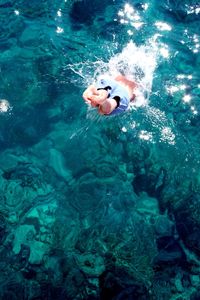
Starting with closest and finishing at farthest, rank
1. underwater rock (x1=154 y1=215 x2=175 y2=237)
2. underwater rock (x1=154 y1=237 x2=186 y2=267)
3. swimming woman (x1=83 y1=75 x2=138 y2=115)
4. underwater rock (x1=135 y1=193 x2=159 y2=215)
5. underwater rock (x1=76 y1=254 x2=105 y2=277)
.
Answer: swimming woman (x1=83 y1=75 x2=138 y2=115) < underwater rock (x1=76 y1=254 x2=105 y2=277) < underwater rock (x1=154 y1=237 x2=186 y2=267) < underwater rock (x1=154 y1=215 x2=175 y2=237) < underwater rock (x1=135 y1=193 x2=159 y2=215)

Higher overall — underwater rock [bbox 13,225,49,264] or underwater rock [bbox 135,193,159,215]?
underwater rock [bbox 135,193,159,215]

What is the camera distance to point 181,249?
6000 millimetres

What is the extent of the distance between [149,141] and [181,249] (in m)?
2.17

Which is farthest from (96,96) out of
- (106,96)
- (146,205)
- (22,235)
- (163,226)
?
(22,235)

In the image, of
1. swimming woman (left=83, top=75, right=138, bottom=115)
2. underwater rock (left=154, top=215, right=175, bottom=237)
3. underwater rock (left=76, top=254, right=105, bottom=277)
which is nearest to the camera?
swimming woman (left=83, top=75, right=138, bottom=115)

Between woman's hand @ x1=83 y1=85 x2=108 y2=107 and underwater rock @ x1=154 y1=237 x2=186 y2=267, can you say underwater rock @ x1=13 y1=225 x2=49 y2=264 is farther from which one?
woman's hand @ x1=83 y1=85 x2=108 y2=107

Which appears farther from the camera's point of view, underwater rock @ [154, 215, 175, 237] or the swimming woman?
underwater rock @ [154, 215, 175, 237]

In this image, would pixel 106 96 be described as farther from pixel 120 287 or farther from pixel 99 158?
pixel 120 287

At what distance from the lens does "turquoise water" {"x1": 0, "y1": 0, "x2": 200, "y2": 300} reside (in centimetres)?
580

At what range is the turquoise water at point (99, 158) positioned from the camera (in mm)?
5805

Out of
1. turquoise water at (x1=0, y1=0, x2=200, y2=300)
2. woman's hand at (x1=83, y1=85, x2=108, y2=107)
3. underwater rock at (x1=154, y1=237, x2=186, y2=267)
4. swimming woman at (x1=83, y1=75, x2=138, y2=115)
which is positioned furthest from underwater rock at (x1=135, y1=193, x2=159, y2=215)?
woman's hand at (x1=83, y1=85, x2=108, y2=107)

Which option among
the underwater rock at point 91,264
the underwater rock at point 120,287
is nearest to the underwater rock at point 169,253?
the underwater rock at point 120,287

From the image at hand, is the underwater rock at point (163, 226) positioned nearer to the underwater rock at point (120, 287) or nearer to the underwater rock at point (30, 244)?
the underwater rock at point (120, 287)

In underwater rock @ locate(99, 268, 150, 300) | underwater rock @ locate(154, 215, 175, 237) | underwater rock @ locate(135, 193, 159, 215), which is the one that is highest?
underwater rock @ locate(135, 193, 159, 215)
